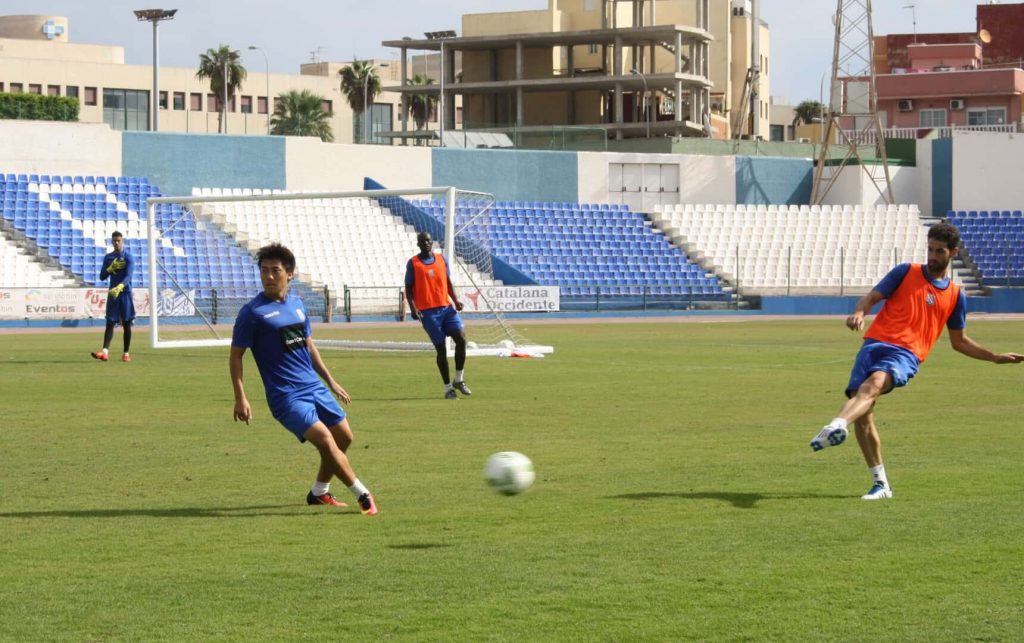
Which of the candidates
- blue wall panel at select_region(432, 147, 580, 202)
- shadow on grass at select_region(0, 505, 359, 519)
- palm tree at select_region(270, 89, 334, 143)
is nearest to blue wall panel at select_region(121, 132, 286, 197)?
blue wall panel at select_region(432, 147, 580, 202)

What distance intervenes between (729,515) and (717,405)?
25.3 ft

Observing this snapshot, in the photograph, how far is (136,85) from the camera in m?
97.8

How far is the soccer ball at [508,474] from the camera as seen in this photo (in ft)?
30.7

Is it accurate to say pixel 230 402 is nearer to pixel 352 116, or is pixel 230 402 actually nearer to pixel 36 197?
pixel 36 197

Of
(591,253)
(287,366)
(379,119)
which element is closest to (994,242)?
(591,253)

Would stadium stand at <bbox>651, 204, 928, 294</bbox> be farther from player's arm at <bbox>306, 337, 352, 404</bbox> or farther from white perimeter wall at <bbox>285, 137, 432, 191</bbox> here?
player's arm at <bbox>306, 337, 352, 404</bbox>

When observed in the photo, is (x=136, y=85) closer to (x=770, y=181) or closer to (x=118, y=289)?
(x=770, y=181)

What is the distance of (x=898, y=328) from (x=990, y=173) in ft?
Answer: 184

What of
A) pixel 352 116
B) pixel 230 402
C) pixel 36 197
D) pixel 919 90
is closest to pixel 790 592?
pixel 230 402

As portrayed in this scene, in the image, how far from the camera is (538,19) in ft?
278

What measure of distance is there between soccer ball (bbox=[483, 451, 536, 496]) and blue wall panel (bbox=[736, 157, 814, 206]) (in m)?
54.9

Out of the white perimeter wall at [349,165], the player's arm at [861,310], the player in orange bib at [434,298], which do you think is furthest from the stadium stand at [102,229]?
the player's arm at [861,310]

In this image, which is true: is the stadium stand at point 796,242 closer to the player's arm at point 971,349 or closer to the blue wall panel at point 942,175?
the blue wall panel at point 942,175

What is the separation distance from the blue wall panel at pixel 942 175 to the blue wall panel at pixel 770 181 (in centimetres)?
577
